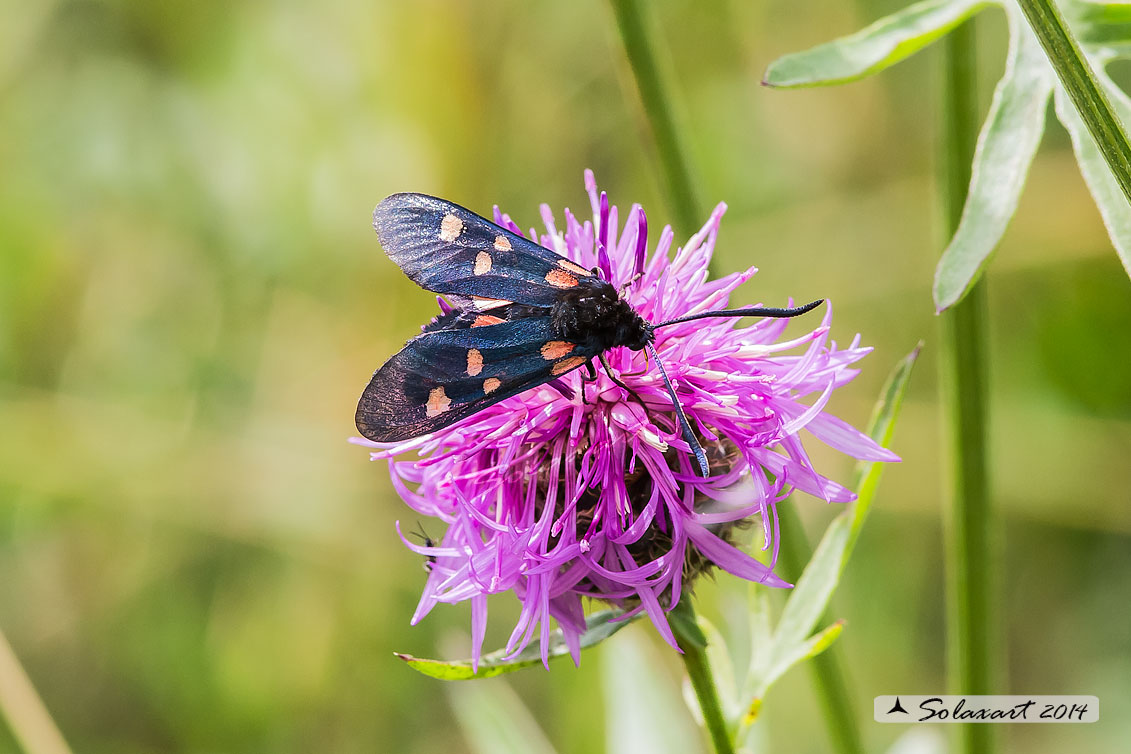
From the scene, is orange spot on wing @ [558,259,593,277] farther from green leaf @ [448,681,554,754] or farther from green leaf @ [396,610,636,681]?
green leaf @ [448,681,554,754]

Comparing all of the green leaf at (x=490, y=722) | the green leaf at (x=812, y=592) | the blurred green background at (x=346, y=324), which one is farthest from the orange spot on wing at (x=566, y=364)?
the blurred green background at (x=346, y=324)

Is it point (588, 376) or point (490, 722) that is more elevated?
point (588, 376)

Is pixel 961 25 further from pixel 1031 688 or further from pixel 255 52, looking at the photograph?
pixel 255 52

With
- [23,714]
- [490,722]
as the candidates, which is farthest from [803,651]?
[23,714]

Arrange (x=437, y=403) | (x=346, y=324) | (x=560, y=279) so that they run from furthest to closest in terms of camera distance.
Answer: (x=346, y=324)
(x=560, y=279)
(x=437, y=403)

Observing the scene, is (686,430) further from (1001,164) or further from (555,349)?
(1001,164)

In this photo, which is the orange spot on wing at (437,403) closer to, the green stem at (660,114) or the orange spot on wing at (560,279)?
the orange spot on wing at (560,279)

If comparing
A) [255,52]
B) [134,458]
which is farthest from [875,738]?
[255,52]
